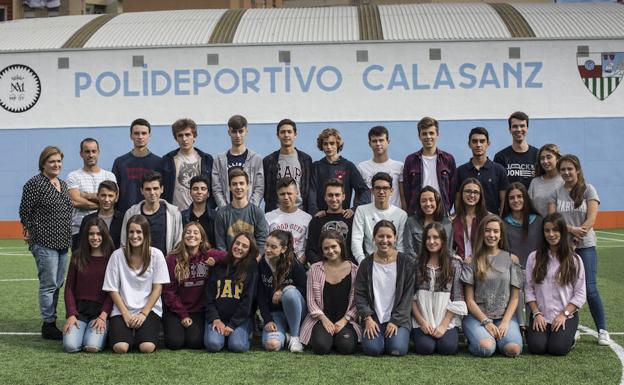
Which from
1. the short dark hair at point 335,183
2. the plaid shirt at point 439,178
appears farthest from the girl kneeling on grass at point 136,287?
the plaid shirt at point 439,178

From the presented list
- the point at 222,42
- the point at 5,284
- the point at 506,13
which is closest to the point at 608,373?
the point at 5,284

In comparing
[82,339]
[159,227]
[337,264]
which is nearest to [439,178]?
[337,264]

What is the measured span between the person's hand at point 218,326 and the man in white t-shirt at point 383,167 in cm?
194

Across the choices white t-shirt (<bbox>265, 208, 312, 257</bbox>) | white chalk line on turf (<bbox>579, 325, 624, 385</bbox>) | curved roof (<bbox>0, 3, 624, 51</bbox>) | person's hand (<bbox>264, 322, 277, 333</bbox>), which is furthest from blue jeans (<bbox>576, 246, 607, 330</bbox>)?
curved roof (<bbox>0, 3, 624, 51</bbox>)

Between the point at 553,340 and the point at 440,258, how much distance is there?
→ 1.02m

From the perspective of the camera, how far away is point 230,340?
576cm

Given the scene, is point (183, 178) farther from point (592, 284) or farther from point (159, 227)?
point (592, 284)

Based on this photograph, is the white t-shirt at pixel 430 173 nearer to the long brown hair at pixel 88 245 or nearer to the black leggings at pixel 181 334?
the black leggings at pixel 181 334

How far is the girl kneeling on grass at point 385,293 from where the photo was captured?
564 centimetres

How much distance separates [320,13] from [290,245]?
15.6 metres

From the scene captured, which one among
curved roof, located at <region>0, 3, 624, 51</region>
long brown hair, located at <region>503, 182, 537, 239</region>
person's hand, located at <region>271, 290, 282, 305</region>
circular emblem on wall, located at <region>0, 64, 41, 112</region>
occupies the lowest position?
person's hand, located at <region>271, 290, 282, 305</region>

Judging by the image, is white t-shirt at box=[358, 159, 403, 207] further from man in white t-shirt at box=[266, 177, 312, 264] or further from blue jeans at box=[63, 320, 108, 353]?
blue jeans at box=[63, 320, 108, 353]

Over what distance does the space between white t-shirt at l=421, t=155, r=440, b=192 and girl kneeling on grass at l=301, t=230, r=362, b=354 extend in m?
1.12

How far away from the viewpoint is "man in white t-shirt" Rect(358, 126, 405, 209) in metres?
6.76
